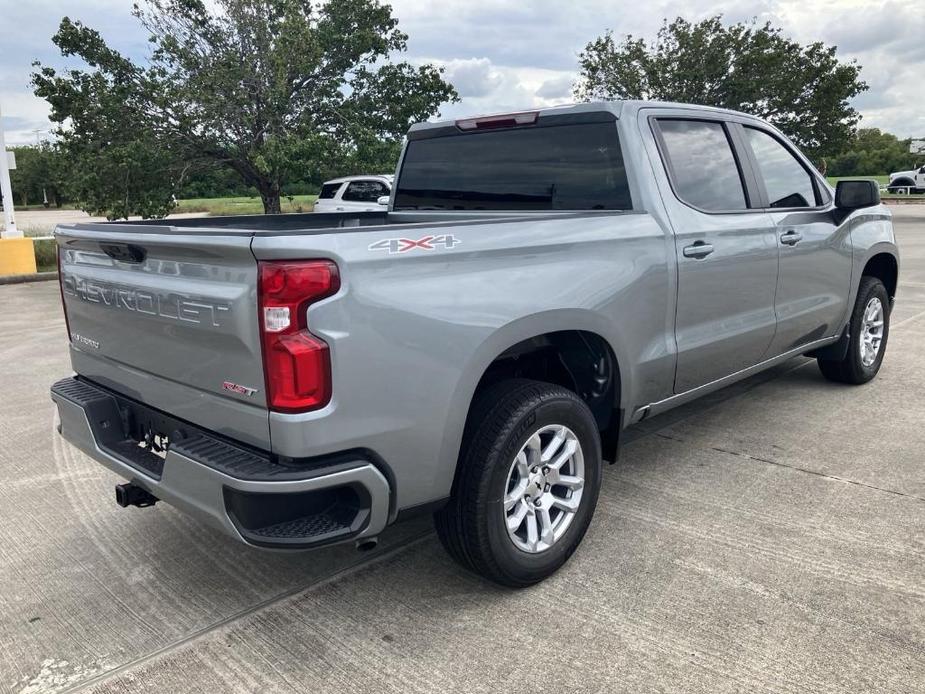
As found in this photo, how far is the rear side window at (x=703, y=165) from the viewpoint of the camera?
3752mm

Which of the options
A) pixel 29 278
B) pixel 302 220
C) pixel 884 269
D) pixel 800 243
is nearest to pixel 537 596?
pixel 302 220

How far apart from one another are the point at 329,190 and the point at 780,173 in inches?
490

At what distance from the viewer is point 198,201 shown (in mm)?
54406

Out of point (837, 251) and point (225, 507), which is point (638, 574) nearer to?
point (225, 507)

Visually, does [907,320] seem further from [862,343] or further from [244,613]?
[244,613]

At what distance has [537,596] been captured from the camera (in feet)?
9.65

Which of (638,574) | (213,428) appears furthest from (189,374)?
(638,574)

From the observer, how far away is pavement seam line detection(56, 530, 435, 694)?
8.25ft

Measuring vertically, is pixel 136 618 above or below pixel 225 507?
below

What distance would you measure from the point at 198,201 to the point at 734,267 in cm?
5528

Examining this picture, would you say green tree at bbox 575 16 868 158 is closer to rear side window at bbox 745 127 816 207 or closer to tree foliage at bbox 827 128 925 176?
rear side window at bbox 745 127 816 207

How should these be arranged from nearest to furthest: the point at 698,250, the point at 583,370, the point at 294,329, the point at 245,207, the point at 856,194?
the point at 294,329 < the point at 583,370 < the point at 698,250 < the point at 856,194 < the point at 245,207

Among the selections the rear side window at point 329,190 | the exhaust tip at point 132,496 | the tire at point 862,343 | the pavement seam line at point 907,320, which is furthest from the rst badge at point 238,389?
the rear side window at point 329,190

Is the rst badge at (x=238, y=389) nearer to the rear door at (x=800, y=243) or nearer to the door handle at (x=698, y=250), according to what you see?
the door handle at (x=698, y=250)
